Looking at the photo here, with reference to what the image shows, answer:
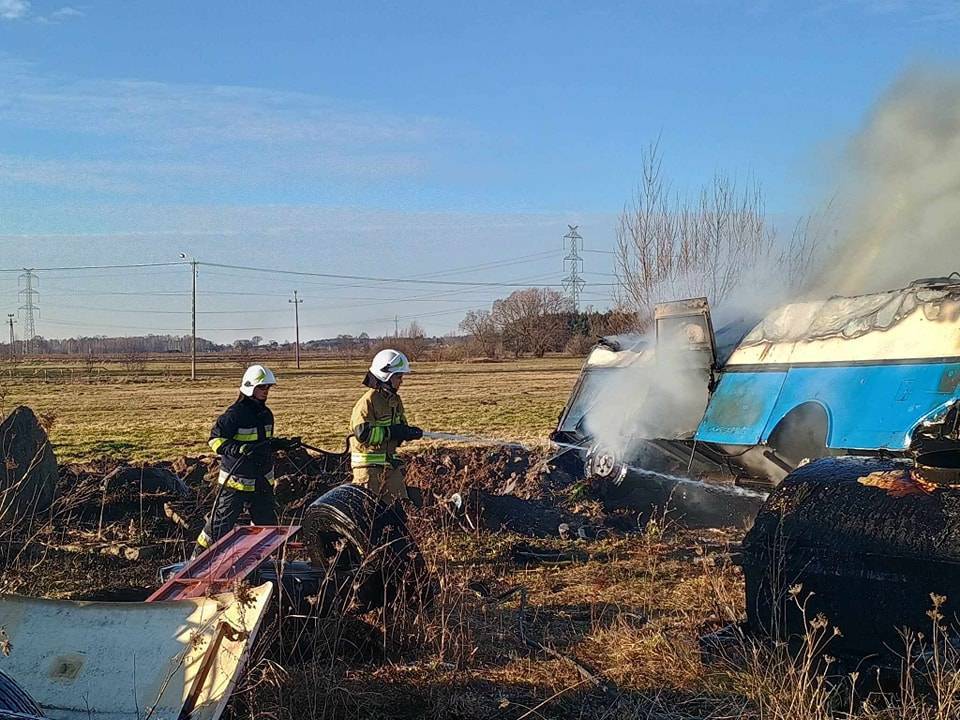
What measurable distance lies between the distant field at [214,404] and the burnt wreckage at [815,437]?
5.39 meters

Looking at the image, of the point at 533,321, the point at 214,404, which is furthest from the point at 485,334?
the point at 214,404

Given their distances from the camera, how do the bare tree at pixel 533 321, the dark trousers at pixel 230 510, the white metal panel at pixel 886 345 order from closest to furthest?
the dark trousers at pixel 230 510 < the white metal panel at pixel 886 345 < the bare tree at pixel 533 321

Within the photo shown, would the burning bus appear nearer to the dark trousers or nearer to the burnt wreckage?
the burnt wreckage

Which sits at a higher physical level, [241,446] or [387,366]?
[387,366]

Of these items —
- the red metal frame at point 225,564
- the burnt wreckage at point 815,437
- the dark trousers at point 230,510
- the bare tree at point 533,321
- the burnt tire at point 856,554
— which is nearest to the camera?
the burnt tire at point 856,554

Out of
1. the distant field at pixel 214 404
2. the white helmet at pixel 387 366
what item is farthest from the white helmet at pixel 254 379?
the distant field at pixel 214 404

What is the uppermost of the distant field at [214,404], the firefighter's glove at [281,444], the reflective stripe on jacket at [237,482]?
the firefighter's glove at [281,444]

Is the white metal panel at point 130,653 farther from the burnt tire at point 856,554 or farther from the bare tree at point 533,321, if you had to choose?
the bare tree at point 533,321

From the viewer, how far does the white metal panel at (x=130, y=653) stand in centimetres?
389

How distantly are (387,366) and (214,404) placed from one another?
23.2m

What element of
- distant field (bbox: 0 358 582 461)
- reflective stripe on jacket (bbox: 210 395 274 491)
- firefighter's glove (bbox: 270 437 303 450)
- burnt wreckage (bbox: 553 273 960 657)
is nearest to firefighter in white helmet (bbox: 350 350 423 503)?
firefighter's glove (bbox: 270 437 303 450)

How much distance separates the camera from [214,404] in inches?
1153

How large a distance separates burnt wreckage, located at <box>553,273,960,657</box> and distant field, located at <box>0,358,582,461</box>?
539cm

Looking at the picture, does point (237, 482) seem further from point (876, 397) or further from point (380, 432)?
point (876, 397)
